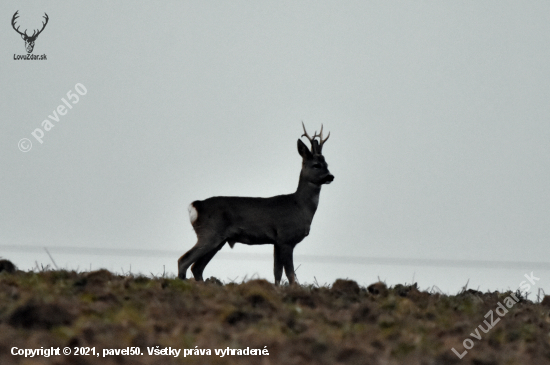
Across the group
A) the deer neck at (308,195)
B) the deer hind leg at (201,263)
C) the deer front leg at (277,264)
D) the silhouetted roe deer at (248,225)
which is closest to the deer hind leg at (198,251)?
the silhouetted roe deer at (248,225)

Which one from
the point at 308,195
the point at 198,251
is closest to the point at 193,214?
the point at 198,251

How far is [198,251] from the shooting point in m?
12.3

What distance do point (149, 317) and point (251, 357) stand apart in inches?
50.1

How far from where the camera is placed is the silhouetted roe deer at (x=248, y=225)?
488 inches

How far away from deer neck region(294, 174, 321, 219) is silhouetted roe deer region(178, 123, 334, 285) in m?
0.02

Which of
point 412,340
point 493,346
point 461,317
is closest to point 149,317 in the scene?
point 412,340

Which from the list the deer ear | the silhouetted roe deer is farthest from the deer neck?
the deer ear

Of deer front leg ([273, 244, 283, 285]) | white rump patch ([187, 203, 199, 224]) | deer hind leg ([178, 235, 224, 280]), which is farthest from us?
deer front leg ([273, 244, 283, 285])

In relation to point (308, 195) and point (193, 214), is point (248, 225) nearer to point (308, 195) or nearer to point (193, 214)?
point (193, 214)

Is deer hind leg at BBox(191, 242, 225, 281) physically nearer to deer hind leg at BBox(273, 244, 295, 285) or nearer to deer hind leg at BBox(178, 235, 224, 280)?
deer hind leg at BBox(178, 235, 224, 280)

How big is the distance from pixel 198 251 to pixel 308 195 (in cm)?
217

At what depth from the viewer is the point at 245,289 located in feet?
25.7

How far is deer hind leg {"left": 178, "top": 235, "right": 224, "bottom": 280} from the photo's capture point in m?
12.3

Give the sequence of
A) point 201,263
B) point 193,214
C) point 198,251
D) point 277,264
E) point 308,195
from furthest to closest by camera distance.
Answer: point 308,195
point 277,264
point 201,263
point 193,214
point 198,251
